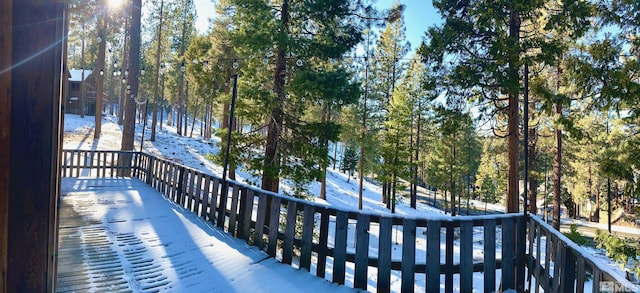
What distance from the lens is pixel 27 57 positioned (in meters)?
1.56

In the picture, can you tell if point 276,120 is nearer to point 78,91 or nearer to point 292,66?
point 292,66

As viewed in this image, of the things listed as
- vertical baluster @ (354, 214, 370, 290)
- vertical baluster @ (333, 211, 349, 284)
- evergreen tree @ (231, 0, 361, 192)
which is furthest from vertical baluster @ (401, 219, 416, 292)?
evergreen tree @ (231, 0, 361, 192)

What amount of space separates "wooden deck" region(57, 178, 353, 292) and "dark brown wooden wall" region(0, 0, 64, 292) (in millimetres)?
1845

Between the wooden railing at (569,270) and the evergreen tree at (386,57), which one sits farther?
the evergreen tree at (386,57)

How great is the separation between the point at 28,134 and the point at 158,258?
2910 mm

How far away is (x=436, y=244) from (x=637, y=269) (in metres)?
6.73

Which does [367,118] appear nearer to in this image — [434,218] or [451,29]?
[451,29]

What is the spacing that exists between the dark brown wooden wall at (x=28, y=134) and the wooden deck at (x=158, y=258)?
72.6 inches

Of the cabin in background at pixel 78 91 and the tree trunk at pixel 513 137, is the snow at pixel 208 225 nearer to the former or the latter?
the tree trunk at pixel 513 137

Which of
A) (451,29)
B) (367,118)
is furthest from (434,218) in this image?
(367,118)

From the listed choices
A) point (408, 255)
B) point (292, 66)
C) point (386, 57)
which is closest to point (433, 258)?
point (408, 255)

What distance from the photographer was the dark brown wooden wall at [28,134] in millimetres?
1526

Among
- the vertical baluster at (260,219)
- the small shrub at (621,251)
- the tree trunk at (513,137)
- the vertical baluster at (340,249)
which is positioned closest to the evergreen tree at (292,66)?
the tree trunk at (513,137)

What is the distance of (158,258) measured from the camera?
13.5 ft
